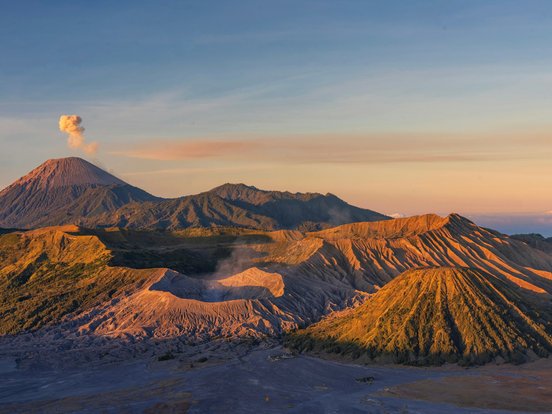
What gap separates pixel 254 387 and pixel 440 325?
35.9m

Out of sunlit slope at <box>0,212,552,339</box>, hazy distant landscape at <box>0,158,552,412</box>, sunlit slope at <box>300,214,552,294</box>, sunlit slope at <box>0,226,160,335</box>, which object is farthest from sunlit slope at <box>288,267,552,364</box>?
sunlit slope at <box>0,226,160,335</box>

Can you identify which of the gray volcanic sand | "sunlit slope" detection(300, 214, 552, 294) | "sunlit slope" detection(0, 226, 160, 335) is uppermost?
"sunlit slope" detection(300, 214, 552, 294)

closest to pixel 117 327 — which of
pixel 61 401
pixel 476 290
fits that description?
pixel 61 401

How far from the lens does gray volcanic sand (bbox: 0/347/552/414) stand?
79125 millimetres

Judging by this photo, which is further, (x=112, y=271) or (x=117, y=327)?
(x=112, y=271)

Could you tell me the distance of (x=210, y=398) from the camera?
82.3 metres

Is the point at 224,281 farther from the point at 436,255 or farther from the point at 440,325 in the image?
the point at 440,325

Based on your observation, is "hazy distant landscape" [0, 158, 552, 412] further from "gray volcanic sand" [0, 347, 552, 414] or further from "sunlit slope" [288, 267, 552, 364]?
"gray volcanic sand" [0, 347, 552, 414]

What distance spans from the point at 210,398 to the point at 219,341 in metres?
37.7

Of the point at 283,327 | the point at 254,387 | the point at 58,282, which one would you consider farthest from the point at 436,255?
the point at 254,387

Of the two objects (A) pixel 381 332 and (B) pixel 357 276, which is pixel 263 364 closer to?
(A) pixel 381 332

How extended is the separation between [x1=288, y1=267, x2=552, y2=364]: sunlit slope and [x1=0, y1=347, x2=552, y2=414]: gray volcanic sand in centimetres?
494

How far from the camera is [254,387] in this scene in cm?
8819

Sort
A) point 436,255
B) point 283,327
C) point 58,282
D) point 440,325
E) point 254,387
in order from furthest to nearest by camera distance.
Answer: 1. point 436,255
2. point 58,282
3. point 283,327
4. point 440,325
5. point 254,387
